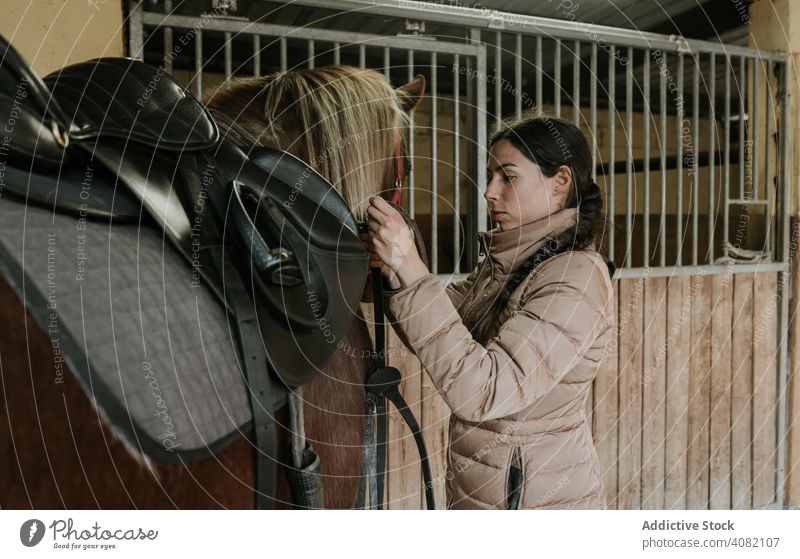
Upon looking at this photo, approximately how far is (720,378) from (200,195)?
119 centimetres

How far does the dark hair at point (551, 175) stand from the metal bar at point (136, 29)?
21.9 inches

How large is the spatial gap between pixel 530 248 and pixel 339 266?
24cm

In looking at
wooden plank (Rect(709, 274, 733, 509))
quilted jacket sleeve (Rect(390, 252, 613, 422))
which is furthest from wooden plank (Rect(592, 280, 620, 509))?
quilted jacket sleeve (Rect(390, 252, 613, 422))

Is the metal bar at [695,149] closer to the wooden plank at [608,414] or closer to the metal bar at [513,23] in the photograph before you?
the metal bar at [513,23]

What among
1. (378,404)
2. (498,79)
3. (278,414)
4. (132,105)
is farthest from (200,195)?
(498,79)

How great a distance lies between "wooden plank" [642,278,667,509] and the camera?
1.19 metres

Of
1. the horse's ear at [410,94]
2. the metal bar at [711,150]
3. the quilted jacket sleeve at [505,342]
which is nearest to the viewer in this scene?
the quilted jacket sleeve at [505,342]

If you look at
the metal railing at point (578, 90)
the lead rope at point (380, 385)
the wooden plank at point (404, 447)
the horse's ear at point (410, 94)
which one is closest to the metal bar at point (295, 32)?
the metal railing at point (578, 90)

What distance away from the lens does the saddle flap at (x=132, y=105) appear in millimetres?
479

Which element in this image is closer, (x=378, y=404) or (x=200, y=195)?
(x=200, y=195)

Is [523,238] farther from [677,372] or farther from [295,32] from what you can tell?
[677,372]

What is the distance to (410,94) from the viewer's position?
30.6 inches

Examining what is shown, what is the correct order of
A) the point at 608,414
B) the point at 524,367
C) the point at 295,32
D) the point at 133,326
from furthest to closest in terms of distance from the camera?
the point at 608,414
the point at 295,32
the point at 524,367
the point at 133,326
